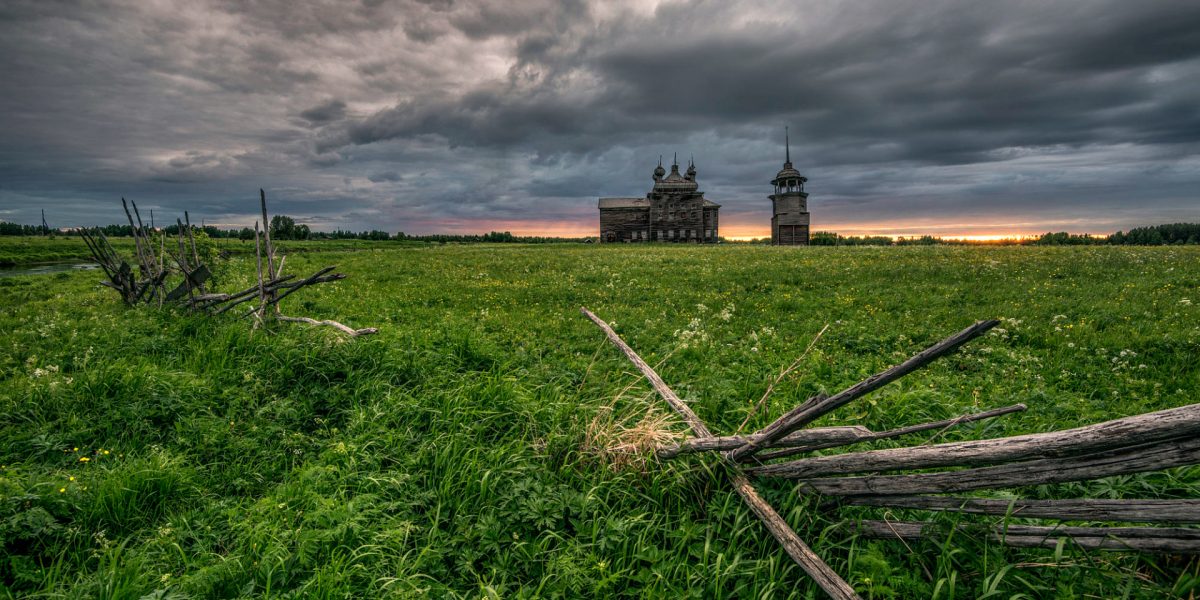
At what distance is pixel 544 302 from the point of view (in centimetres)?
1567

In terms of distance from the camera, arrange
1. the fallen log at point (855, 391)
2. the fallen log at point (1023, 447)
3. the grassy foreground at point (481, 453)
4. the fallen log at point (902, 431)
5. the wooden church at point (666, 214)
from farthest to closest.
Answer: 1. the wooden church at point (666, 214)
2. the grassy foreground at point (481, 453)
3. the fallen log at point (902, 431)
4. the fallen log at point (855, 391)
5. the fallen log at point (1023, 447)

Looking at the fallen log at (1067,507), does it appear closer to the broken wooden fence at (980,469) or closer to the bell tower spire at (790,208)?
the broken wooden fence at (980,469)

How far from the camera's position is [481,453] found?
217 inches

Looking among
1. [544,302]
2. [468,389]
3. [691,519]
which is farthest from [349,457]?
[544,302]

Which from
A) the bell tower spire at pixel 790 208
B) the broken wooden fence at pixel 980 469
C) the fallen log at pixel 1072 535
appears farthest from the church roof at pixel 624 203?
the fallen log at pixel 1072 535

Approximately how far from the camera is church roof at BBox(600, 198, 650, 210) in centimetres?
7156

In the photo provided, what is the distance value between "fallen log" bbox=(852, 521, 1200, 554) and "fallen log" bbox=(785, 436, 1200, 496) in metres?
0.31

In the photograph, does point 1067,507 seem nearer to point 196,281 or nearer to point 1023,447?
point 1023,447

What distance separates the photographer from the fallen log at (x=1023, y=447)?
2520mm

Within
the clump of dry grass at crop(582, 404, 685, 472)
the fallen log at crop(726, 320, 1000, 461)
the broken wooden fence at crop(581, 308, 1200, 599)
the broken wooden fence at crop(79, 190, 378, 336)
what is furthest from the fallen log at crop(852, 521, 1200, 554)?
the broken wooden fence at crop(79, 190, 378, 336)

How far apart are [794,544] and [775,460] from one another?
114cm

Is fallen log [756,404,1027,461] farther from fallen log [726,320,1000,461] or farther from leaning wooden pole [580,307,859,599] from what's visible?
leaning wooden pole [580,307,859,599]

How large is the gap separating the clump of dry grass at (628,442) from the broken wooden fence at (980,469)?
531mm

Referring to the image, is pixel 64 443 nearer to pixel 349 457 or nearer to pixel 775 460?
pixel 349 457
